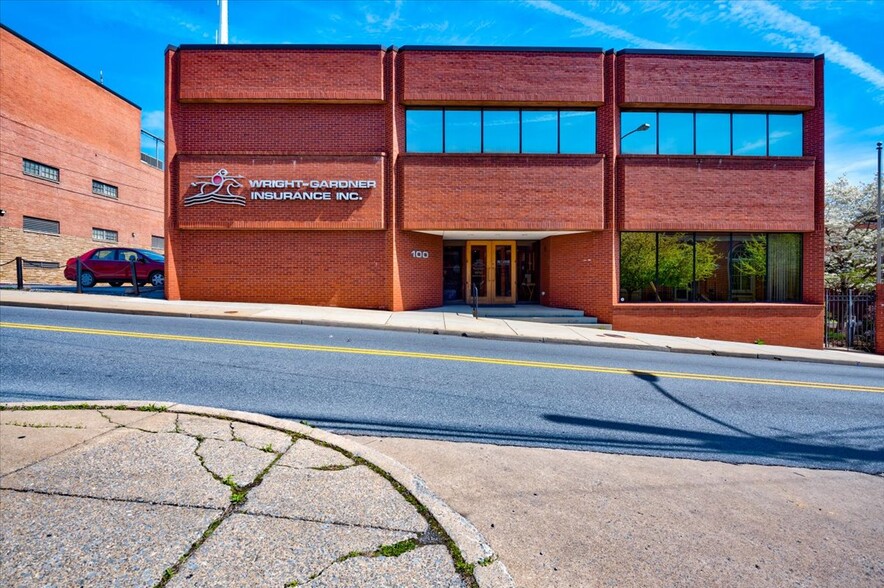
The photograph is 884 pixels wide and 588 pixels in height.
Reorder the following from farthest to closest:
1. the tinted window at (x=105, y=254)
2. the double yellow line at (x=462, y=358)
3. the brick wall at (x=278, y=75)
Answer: the tinted window at (x=105, y=254) → the brick wall at (x=278, y=75) → the double yellow line at (x=462, y=358)

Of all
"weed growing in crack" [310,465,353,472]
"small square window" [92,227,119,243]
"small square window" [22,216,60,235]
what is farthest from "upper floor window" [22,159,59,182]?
"weed growing in crack" [310,465,353,472]

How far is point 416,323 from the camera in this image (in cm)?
1334

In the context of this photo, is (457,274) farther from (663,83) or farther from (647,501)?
(647,501)

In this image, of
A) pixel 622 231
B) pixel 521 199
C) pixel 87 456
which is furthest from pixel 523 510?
pixel 622 231

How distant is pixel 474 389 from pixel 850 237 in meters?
28.4

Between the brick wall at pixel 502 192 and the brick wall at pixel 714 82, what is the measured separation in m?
3.09

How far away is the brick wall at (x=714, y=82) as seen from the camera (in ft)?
54.5

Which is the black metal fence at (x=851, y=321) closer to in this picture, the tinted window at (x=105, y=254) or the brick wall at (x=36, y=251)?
the tinted window at (x=105, y=254)

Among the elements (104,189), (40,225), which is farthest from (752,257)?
(104,189)

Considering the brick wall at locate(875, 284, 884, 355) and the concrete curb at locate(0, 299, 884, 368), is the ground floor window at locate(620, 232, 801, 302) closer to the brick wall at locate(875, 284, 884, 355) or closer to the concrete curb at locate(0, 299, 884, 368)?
the brick wall at locate(875, 284, 884, 355)

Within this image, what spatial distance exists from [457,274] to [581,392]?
13.1m

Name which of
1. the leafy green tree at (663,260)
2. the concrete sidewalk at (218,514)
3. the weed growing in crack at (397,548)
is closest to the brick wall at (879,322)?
the leafy green tree at (663,260)

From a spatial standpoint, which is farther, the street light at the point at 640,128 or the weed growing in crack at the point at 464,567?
the street light at the point at 640,128

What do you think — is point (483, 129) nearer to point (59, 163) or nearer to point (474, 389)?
point (474, 389)
